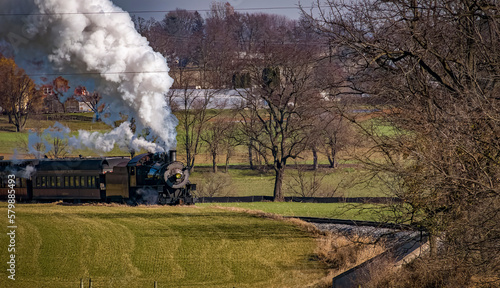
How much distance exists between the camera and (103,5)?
106ft

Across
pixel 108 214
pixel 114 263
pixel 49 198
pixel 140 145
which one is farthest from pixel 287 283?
pixel 49 198

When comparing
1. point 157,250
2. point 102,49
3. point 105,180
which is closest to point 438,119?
point 157,250

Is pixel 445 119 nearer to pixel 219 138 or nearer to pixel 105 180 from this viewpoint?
pixel 105 180

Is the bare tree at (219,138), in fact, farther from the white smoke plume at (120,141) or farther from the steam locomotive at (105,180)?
the steam locomotive at (105,180)

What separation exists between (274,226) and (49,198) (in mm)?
14621

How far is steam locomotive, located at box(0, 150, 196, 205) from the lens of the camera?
2878 centimetres

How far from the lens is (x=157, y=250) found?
2014cm

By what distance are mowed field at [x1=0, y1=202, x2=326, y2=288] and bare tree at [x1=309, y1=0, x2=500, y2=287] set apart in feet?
21.4

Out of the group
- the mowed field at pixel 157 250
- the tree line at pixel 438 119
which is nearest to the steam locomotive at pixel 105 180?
the mowed field at pixel 157 250

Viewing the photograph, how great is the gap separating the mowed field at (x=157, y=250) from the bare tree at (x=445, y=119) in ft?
21.4

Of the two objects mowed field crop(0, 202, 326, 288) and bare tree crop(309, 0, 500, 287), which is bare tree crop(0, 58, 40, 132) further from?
bare tree crop(309, 0, 500, 287)

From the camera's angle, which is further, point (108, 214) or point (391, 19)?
point (108, 214)

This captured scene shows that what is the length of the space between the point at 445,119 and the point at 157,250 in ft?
42.4

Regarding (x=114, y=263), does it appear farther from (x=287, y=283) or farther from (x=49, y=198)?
(x=49, y=198)
